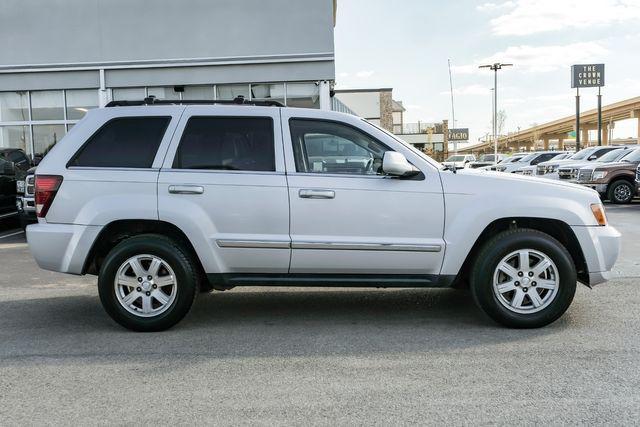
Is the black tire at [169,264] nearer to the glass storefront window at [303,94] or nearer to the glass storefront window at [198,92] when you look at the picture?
the glass storefront window at [303,94]

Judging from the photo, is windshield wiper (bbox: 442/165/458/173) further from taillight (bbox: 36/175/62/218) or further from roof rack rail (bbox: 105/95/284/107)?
taillight (bbox: 36/175/62/218)

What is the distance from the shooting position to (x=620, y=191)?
18297mm

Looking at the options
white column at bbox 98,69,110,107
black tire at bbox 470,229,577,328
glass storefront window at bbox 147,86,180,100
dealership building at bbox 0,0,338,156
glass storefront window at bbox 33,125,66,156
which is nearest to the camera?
black tire at bbox 470,229,577,328

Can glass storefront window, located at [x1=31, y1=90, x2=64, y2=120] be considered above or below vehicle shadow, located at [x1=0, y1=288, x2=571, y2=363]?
above

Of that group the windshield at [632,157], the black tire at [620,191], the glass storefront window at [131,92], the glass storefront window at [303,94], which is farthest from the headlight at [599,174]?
the glass storefront window at [131,92]

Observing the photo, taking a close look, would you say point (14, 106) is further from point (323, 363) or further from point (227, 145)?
point (323, 363)

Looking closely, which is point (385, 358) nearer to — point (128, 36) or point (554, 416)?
point (554, 416)

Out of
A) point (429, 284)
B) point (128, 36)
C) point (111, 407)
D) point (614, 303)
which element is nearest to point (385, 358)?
point (429, 284)

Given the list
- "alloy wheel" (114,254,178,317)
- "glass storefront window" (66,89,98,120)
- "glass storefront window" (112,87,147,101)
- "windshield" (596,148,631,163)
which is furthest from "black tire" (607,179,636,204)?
"alloy wheel" (114,254,178,317)

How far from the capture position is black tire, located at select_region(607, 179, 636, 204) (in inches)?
719

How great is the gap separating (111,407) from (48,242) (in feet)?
6.97

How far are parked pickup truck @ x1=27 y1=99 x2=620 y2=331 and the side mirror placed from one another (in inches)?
0.5

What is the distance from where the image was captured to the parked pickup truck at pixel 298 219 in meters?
5.30

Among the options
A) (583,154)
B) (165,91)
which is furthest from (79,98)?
(583,154)
